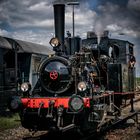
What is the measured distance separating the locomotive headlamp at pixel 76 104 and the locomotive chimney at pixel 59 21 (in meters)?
2.08

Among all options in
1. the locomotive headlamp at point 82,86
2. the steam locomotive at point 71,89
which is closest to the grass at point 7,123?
the steam locomotive at point 71,89

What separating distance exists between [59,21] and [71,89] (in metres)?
2.10

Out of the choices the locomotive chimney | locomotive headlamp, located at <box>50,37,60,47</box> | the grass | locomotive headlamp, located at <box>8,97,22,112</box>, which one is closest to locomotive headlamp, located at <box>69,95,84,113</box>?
locomotive headlamp, located at <box>8,97,22,112</box>

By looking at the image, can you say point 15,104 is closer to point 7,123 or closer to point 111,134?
point 111,134

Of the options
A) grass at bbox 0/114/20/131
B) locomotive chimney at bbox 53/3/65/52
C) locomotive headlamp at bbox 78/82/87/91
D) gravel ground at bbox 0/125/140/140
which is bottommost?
gravel ground at bbox 0/125/140/140

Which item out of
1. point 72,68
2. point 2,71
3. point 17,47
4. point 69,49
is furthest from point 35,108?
point 17,47

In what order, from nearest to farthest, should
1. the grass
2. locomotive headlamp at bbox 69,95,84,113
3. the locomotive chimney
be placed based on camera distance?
1. locomotive headlamp at bbox 69,95,84,113
2. the locomotive chimney
3. the grass

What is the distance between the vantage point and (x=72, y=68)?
30.0 ft

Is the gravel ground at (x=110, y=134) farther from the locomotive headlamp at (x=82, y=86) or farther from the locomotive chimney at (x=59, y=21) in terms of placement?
the locomotive chimney at (x=59, y=21)

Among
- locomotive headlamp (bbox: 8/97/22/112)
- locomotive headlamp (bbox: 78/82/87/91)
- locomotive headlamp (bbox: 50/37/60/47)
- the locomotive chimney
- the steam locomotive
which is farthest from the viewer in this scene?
the locomotive chimney

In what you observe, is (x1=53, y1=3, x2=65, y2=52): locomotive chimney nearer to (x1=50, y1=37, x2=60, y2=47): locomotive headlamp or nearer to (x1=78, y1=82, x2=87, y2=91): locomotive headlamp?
(x1=50, y1=37, x2=60, y2=47): locomotive headlamp

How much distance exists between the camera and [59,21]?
32.8ft

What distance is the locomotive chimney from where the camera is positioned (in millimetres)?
9812

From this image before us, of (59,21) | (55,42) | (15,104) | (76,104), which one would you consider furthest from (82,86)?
(59,21)
